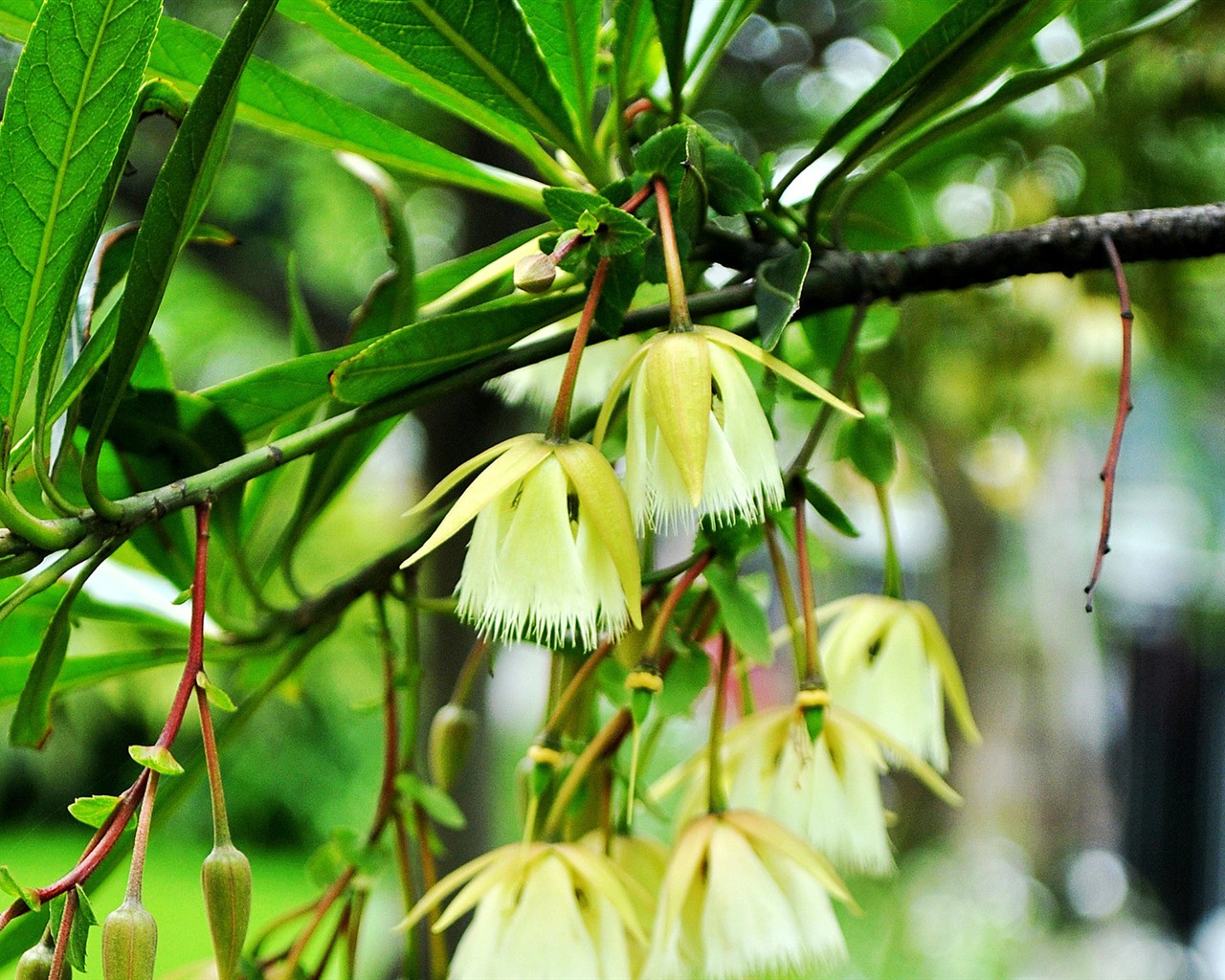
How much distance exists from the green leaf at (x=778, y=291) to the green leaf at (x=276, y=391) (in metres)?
0.16

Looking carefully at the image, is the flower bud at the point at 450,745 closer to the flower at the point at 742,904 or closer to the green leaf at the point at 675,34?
the flower at the point at 742,904

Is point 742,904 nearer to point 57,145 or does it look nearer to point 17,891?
point 17,891

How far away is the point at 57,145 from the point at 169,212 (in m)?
0.04

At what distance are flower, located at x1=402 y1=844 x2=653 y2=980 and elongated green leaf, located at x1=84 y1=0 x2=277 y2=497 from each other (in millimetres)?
233

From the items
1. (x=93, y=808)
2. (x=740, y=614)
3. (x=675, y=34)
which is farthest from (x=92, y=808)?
(x=675, y=34)

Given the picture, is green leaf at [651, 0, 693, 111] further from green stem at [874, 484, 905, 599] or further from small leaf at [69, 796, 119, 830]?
small leaf at [69, 796, 119, 830]

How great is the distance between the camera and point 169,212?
36 centimetres

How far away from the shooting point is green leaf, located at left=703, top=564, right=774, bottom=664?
0.46 metres

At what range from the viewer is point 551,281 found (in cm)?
35

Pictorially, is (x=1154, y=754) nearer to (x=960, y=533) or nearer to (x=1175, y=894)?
(x=1175, y=894)

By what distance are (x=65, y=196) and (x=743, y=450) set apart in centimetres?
24

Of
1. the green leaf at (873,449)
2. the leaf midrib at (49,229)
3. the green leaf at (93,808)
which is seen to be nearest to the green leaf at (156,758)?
the green leaf at (93,808)

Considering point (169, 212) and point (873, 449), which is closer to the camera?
point (169, 212)

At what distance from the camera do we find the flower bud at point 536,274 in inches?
13.6
